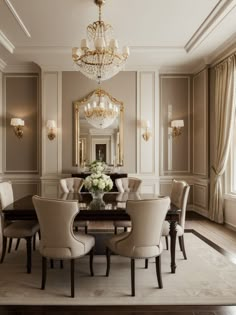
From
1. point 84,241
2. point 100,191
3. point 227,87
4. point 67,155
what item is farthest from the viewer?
point 67,155

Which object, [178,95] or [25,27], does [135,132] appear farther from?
[25,27]

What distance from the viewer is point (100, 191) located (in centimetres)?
308

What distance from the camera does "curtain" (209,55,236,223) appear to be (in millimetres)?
4289

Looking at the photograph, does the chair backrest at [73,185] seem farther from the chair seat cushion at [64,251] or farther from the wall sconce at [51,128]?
the chair seat cushion at [64,251]

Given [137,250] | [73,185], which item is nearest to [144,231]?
[137,250]

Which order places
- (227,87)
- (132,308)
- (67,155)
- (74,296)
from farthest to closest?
(67,155)
(227,87)
(74,296)
(132,308)

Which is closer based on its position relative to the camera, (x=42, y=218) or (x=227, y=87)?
(x=42, y=218)

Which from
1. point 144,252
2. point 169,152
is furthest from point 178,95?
point 144,252

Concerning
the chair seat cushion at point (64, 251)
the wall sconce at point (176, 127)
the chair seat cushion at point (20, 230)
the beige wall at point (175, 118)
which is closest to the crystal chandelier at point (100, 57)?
the chair seat cushion at point (20, 230)

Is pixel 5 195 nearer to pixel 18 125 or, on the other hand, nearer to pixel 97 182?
pixel 97 182

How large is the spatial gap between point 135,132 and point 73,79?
1.53m

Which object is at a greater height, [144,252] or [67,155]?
[67,155]

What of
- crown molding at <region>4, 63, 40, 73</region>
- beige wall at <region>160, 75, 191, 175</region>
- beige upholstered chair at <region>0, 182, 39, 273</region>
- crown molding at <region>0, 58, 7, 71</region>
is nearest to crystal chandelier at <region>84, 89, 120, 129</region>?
beige wall at <region>160, 75, 191, 175</region>

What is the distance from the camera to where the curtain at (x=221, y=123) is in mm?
4289
